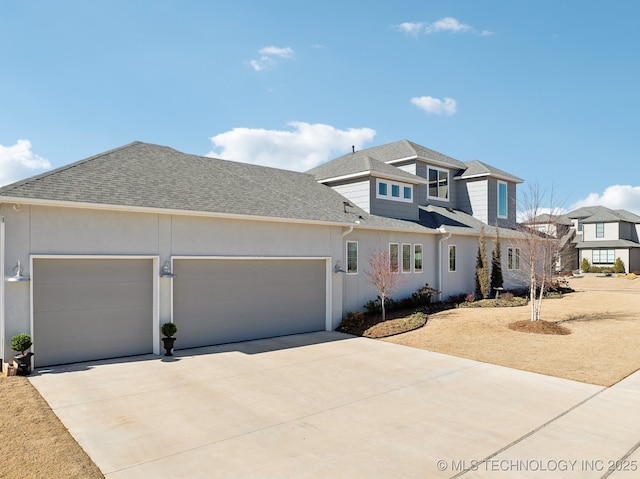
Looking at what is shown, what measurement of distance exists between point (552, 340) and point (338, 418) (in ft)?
29.7

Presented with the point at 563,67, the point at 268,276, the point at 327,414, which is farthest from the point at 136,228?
the point at 563,67

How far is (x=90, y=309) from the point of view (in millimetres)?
10328

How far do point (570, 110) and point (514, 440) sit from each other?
59.1 ft

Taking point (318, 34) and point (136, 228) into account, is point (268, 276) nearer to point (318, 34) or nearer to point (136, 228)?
point (136, 228)

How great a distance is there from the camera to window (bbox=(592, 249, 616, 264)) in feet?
137

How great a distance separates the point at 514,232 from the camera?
24.1m

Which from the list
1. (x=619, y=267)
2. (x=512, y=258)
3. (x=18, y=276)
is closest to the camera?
(x=18, y=276)

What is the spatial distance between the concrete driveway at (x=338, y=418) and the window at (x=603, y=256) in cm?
3919

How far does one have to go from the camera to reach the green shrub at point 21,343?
8.91 meters

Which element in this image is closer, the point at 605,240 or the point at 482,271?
the point at 482,271

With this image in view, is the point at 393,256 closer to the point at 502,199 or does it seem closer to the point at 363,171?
the point at 363,171

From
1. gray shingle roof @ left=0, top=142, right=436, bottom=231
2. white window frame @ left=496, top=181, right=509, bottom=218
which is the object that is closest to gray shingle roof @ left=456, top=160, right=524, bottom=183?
white window frame @ left=496, top=181, right=509, bottom=218

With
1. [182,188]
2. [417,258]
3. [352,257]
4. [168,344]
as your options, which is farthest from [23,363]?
[417,258]

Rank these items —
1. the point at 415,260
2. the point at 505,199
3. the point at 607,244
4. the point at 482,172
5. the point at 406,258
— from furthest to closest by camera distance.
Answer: the point at 607,244, the point at 505,199, the point at 482,172, the point at 415,260, the point at 406,258
